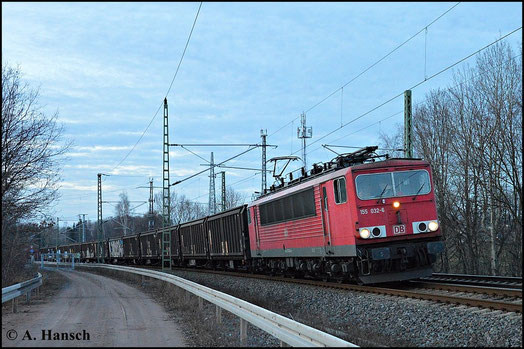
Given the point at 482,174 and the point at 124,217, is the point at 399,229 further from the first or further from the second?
the point at 124,217

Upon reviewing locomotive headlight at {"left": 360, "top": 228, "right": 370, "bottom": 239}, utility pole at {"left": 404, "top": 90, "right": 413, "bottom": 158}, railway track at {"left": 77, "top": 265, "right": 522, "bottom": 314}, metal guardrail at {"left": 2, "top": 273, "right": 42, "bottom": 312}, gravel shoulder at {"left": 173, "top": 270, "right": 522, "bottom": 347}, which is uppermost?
utility pole at {"left": 404, "top": 90, "right": 413, "bottom": 158}

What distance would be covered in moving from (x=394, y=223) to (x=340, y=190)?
1713 mm

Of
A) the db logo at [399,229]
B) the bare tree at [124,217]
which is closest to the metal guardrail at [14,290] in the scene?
the db logo at [399,229]

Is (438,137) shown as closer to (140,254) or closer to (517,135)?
(517,135)

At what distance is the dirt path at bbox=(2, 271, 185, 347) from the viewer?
9.02m

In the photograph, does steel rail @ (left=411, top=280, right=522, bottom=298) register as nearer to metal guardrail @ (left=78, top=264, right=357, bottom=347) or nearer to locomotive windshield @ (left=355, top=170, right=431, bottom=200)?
locomotive windshield @ (left=355, top=170, right=431, bottom=200)

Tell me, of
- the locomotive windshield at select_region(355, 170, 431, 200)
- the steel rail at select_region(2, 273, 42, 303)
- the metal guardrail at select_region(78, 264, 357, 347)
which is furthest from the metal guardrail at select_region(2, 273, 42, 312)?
the locomotive windshield at select_region(355, 170, 431, 200)

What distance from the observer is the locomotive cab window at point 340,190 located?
1517 centimetres

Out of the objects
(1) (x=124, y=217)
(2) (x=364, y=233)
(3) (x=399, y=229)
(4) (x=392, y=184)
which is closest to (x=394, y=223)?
(3) (x=399, y=229)

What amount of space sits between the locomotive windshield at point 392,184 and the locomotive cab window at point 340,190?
1.46 ft

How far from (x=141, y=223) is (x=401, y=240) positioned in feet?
318

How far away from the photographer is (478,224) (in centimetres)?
2861

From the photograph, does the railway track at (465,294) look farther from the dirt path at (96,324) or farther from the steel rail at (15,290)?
the steel rail at (15,290)

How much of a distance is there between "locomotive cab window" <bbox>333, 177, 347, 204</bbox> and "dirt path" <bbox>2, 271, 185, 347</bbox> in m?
5.58
